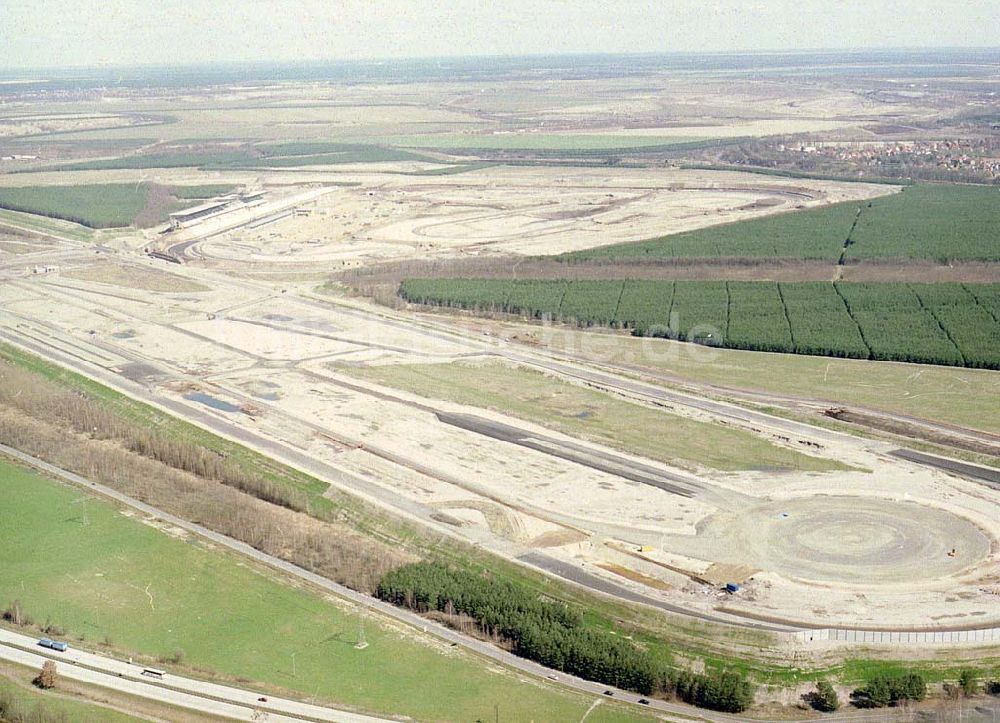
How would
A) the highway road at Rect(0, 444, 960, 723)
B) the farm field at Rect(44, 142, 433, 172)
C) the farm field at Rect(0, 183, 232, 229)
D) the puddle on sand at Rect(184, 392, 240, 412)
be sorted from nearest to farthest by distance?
1. the highway road at Rect(0, 444, 960, 723)
2. the puddle on sand at Rect(184, 392, 240, 412)
3. the farm field at Rect(0, 183, 232, 229)
4. the farm field at Rect(44, 142, 433, 172)

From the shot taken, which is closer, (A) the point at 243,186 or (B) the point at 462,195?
(B) the point at 462,195

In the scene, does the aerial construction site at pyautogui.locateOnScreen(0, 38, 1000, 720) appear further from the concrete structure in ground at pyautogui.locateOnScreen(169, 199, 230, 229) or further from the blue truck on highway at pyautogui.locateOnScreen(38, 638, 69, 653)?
the blue truck on highway at pyautogui.locateOnScreen(38, 638, 69, 653)

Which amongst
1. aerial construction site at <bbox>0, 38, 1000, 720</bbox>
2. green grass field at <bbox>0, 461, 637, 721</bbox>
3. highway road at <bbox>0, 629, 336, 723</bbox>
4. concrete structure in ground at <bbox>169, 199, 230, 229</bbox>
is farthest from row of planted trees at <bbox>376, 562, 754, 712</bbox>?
concrete structure in ground at <bbox>169, 199, 230, 229</bbox>

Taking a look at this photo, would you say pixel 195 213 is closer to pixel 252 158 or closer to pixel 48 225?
pixel 48 225

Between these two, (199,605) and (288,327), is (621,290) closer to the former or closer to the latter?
(288,327)

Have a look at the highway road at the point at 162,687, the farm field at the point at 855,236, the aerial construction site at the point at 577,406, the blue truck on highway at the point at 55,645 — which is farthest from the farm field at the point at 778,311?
the blue truck on highway at the point at 55,645

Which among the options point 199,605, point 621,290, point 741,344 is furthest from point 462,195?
point 199,605
